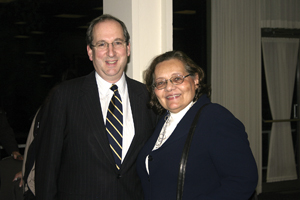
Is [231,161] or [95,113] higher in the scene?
[95,113]

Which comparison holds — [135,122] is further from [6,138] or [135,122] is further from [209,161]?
[6,138]

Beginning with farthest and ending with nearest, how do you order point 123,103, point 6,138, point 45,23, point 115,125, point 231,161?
point 45,23 → point 6,138 → point 123,103 → point 115,125 → point 231,161

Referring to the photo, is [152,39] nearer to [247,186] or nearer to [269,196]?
[247,186]

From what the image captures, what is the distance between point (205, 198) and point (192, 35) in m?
Result: 3.95

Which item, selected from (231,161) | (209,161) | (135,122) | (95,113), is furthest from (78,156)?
(231,161)

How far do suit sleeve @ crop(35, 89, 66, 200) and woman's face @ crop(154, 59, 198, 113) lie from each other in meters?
0.59

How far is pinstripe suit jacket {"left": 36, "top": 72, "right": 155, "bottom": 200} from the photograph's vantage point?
180 centimetres

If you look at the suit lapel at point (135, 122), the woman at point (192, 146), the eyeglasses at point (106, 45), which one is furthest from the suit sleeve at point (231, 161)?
the eyeglasses at point (106, 45)

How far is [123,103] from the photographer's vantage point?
2.02 metres

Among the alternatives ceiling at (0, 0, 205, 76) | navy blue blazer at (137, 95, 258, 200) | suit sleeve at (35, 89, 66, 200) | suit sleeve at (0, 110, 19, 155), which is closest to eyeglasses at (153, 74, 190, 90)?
navy blue blazer at (137, 95, 258, 200)

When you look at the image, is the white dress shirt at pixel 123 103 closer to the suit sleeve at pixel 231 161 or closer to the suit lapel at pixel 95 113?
the suit lapel at pixel 95 113

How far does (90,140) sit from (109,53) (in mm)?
536

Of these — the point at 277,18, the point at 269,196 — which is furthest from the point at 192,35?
the point at 269,196

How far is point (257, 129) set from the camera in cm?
534
